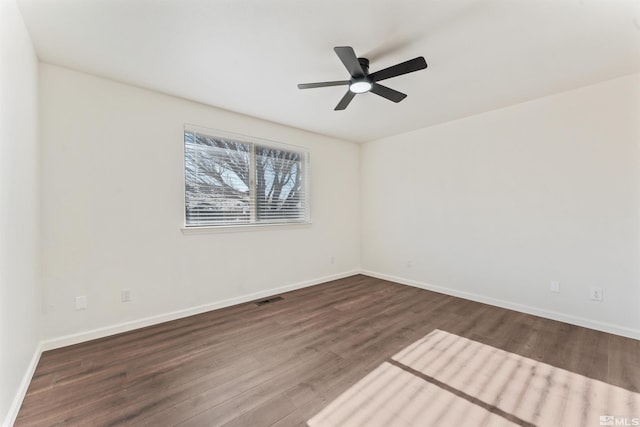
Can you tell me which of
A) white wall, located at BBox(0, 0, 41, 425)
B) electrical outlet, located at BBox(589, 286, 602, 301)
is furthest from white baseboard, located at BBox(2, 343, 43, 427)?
electrical outlet, located at BBox(589, 286, 602, 301)

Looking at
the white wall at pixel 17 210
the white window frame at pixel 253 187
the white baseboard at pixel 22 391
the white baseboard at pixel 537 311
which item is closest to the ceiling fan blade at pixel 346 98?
the white window frame at pixel 253 187

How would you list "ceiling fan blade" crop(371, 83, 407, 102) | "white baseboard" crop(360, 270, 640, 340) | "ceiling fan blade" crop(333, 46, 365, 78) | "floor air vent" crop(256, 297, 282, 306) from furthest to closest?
"floor air vent" crop(256, 297, 282, 306), "white baseboard" crop(360, 270, 640, 340), "ceiling fan blade" crop(371, 83, 407, 102), "ceiling fan blade" crop(333, 46, 365, 78)

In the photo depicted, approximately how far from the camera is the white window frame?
3049mm

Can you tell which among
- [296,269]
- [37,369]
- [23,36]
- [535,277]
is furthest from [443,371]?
[23,36]

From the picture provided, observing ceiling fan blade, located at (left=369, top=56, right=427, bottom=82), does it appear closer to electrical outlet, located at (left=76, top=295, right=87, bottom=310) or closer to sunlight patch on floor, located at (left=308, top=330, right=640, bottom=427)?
sunlight patch on floor, located at (left=308, top=330, right=640, bottom=427)

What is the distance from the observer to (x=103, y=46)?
6.77 feet

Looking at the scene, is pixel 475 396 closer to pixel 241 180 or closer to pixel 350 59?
pixel 350 59

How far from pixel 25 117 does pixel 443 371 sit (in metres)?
3.49

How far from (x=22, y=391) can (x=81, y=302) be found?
0.85 m

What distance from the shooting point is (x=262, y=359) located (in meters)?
2.15

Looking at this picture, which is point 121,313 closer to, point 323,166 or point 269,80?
point 269,80

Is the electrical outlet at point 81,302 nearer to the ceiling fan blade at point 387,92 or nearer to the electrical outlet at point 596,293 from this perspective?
the ceiling fan blade at point 387,92

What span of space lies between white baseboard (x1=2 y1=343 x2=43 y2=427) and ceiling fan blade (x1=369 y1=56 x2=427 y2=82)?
3111 mm

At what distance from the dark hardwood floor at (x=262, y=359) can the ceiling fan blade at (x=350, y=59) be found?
2.24 meters
